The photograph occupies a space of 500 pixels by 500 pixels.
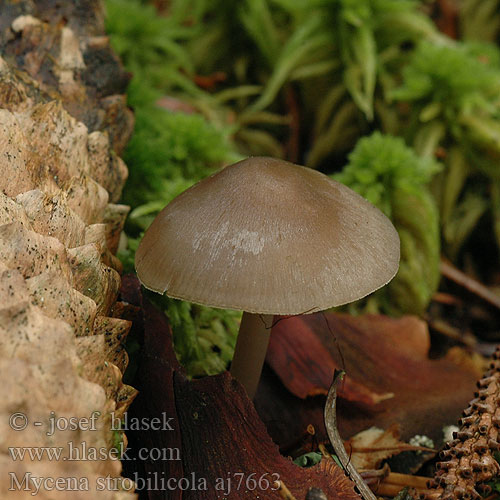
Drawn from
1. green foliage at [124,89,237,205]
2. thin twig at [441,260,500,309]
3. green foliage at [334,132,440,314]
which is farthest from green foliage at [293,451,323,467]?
thin twig at [441,260,500,309]

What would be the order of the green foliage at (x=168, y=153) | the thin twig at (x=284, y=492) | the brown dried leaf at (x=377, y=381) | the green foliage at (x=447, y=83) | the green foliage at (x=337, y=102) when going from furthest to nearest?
the green foliage at (x=447, y=83), the green foliage at (x=337, y=102), the green foliage at (x=168, y=153), the brown dried leaf at (x=377, y=381), the thin twig at (x=284, y=492)

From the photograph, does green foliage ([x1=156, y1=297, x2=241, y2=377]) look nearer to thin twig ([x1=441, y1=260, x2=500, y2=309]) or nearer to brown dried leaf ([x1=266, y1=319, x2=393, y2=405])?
brown dried leaf ([x1=266, y1=319, x2=393, y2=405])

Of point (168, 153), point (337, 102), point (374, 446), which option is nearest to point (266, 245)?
point (374, 446)

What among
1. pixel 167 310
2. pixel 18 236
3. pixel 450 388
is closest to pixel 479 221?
pixel 450 388

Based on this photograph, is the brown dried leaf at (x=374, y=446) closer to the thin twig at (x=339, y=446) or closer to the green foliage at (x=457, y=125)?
the thin twig at (x=339, y=446)

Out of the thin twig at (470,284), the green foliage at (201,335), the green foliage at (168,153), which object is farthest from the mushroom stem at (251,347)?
the thin twig at (470,284)

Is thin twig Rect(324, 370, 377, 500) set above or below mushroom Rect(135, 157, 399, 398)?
below
